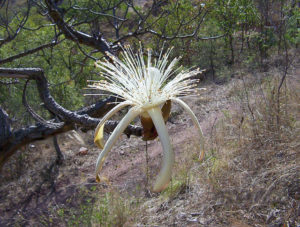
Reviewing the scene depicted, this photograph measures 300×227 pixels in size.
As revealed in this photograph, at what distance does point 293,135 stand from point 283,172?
612 mm

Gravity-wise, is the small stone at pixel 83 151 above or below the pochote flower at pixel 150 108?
below

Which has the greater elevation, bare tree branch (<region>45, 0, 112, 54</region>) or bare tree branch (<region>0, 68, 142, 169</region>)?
bare tree branch (<region>45, 0, 112, 54</region>)

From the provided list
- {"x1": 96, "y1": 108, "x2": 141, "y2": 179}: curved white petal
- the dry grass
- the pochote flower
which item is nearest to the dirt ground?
the dry grass

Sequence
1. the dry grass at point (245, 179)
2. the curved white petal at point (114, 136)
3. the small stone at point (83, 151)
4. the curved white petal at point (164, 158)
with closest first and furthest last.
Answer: the curved white petal at point (164, 158), the curved white petal at point (114, 136), the dry grass at point (245, 179), the small stone at point (83, 151)

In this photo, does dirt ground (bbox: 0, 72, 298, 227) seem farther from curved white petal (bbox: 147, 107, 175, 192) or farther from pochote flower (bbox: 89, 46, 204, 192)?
curved white petal (bbox: 147, 107, 175, 192)

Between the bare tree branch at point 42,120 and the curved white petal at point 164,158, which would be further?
the bare tree branch at point 42,120

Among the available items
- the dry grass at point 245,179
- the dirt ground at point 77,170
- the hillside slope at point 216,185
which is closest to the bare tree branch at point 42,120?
the hillside slope at point 216,185

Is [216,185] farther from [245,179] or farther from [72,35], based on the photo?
[72,35]

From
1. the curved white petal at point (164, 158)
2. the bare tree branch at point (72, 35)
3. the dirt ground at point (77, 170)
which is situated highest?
the bare tree branch at point (72, 35)

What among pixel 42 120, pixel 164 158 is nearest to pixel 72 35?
pixel 42 120

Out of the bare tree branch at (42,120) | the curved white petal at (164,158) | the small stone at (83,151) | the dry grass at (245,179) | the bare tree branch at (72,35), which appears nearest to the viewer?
the curved white petal at (164,158)

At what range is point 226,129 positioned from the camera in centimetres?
453

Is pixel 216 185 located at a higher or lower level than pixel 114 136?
lower

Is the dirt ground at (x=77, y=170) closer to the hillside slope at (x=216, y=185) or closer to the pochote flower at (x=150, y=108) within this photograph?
the hillside slope at (x=216, y=185)
